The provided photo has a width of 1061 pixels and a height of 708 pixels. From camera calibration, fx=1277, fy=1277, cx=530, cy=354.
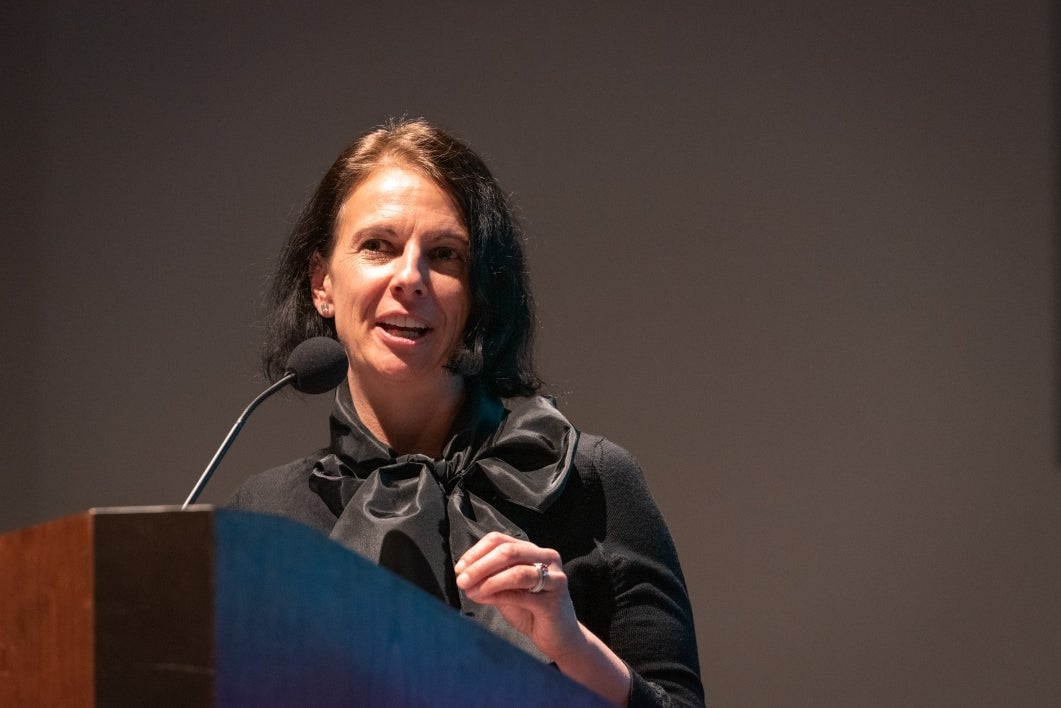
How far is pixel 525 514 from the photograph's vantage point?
156 centimetres

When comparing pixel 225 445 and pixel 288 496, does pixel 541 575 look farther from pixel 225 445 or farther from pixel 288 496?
pixel 288 496

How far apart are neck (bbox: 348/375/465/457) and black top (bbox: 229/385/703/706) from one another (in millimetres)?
22

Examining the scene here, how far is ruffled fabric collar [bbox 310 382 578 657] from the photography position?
4.84 ft

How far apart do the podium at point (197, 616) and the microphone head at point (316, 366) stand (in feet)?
2.29

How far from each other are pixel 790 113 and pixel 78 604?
7.49ft

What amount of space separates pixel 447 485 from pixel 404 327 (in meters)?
0.21

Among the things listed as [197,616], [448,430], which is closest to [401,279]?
[448,430]

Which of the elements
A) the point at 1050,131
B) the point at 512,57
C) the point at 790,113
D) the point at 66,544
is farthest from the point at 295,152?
the point at 66,544

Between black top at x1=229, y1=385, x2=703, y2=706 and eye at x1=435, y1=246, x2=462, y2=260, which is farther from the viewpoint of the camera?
eye at x1=435, y1=246, x2=462, y2=260

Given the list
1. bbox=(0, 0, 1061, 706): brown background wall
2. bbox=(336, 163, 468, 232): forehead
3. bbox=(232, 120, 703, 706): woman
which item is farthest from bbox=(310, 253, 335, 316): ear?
bbox=(0, 0, 1061, 706): brown background wall

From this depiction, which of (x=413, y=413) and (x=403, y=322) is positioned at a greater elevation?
(x=403, y=322)

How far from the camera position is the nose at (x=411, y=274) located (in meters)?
1.58

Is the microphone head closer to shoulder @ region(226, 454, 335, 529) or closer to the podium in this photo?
shoulder @ region(226, 454, 335, 529)

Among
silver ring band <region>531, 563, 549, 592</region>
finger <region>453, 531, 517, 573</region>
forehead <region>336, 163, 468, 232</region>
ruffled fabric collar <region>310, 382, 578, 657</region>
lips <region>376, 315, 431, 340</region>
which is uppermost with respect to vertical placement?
forehead <region>336, 163, 468, 232</region>
